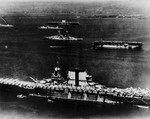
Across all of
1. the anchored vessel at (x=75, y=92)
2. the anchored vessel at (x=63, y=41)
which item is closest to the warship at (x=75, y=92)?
the anchored vessel at (x=75, y=92)

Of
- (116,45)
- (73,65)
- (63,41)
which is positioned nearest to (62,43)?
(63,41)

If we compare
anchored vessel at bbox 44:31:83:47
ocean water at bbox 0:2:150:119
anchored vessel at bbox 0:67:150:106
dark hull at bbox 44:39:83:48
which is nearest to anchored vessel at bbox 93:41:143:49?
ocean water at bbox 0:2:150:119

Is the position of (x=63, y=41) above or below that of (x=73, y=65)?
above

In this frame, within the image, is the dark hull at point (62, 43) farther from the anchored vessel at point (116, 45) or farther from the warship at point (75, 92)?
the warship at point (75, 92)

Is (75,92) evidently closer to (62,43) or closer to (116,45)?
(116,45)

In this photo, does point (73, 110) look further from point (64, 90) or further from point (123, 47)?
point (123, 47)

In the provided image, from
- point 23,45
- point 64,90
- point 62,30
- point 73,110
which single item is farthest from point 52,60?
point 62,30

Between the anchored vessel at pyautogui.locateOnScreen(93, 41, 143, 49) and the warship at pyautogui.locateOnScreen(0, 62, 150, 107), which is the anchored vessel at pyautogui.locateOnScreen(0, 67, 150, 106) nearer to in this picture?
the warship at pyautogui.locateOnScreen(0, 62, 150, 107)

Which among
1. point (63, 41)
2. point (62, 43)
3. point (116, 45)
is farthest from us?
point (63, 41)
